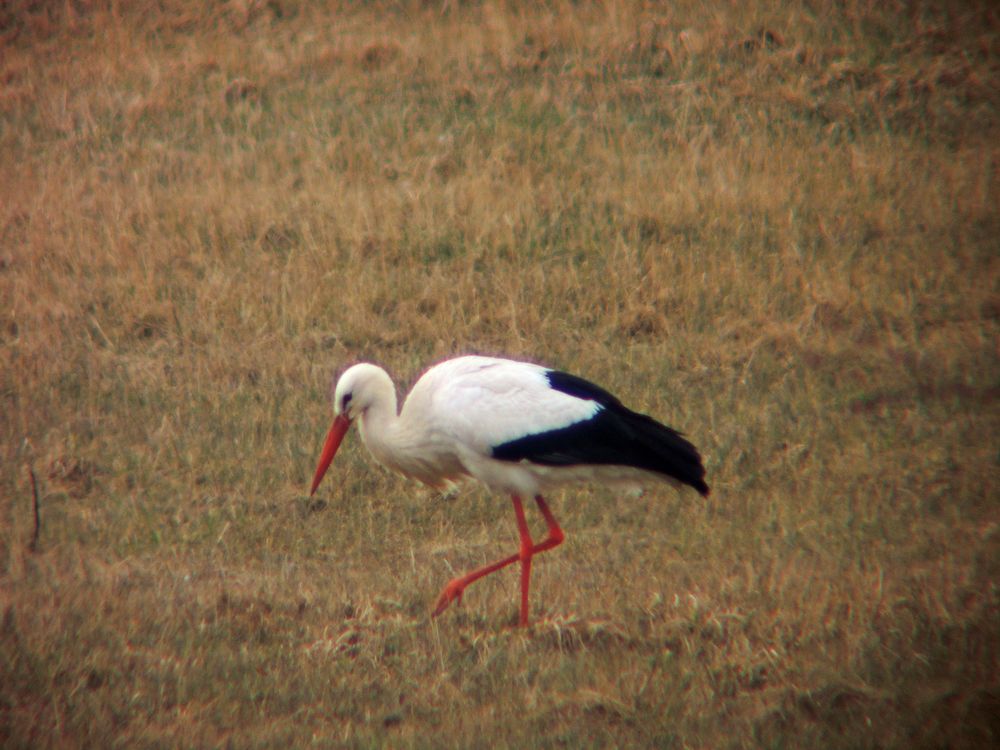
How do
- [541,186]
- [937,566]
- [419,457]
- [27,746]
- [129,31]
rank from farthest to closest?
1. [129,31]
2. [541,186]
3. [419,457]
4. [937,566]
5. [27,746]

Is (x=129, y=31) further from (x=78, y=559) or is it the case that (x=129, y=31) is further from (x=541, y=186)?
(x=78, y=559)

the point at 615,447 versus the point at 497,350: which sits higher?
the point at 615,447

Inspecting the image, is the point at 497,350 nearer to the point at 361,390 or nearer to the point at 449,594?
the point at 361,390

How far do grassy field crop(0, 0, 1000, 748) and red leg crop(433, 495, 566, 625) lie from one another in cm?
9

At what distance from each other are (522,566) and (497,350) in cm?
291

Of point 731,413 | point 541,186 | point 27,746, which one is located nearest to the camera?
point 27,746

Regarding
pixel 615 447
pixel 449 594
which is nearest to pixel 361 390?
pixel 449 594

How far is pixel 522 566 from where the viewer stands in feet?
17.4

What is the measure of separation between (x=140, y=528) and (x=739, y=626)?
2.96m

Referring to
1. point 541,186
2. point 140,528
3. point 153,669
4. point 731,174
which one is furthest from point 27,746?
point 731,174

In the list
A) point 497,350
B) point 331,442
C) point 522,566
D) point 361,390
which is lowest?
point 497,350

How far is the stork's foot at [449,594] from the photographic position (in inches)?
202

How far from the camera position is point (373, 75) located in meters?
11.3

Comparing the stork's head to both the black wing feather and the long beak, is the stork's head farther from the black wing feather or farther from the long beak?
the black wing feather
